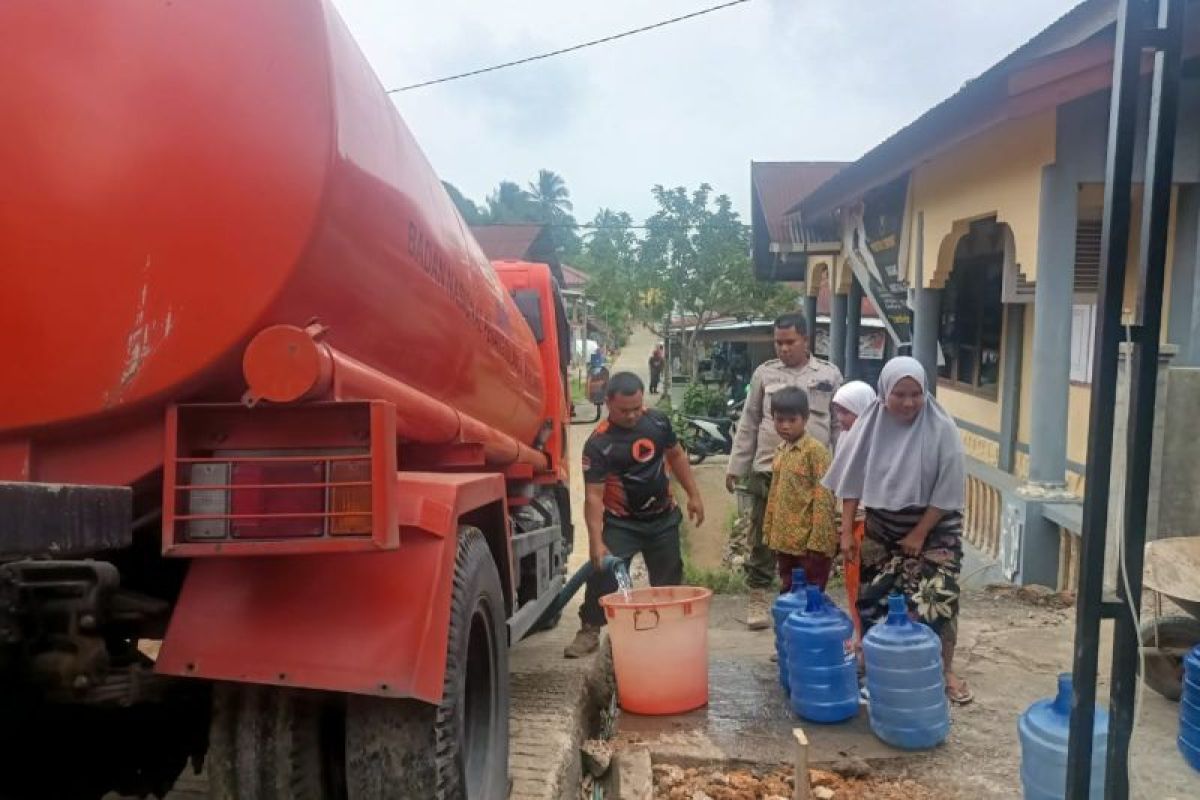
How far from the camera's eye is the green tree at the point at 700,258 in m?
22.7

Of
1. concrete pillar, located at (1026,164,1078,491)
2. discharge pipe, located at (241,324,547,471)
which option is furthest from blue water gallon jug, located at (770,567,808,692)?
concrete pillar, located at (1026,164,1078,491)

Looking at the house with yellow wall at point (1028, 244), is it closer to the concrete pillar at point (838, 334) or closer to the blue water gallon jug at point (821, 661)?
the blue water gallon jug at point (821, 661)

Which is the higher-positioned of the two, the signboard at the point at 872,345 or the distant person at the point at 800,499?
the signboard at the point at 872,345

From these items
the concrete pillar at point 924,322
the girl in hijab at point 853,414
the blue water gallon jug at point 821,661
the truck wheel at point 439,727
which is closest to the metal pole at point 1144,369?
the truck wheel at point 439,727

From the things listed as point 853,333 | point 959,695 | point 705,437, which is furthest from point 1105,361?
point 705,437

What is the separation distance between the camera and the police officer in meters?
5.83

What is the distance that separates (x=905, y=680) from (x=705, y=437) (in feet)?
44.8

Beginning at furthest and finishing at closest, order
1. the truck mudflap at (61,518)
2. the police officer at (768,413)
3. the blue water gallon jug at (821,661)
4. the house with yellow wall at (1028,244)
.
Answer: the police officer at (768,413) → the house with yellow wall at (1028,244) → the blue water gallon jug at (821,661) → the truck mudflap at (61,518)

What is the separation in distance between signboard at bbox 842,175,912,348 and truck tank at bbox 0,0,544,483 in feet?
30.2

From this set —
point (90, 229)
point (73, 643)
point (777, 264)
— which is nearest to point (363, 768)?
point (73, 643)

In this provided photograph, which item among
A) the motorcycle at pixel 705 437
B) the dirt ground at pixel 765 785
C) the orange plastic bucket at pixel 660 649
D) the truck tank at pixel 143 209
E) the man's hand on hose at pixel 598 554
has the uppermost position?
the truck tank at pixel 143 209


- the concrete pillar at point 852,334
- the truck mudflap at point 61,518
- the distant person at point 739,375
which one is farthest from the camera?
the distant person at point 739,375

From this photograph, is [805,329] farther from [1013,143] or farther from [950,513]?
[1013,143]

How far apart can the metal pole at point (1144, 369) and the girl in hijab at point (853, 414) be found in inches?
95.0
